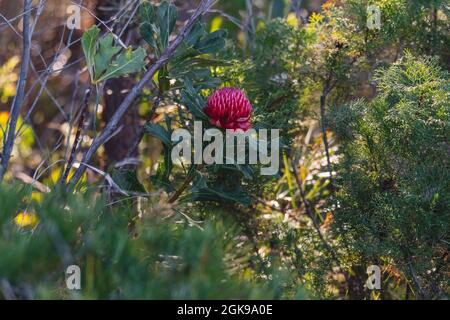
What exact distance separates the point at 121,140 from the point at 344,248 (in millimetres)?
1048

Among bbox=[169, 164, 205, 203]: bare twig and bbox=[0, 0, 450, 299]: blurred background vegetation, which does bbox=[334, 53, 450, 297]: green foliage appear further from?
bbox=[169, 164, 205, 203]: bare twig

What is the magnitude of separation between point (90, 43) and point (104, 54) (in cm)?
4

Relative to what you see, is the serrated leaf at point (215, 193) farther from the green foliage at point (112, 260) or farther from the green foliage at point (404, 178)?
the green foliage at point (112, 260)

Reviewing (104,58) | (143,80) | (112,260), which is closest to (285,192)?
(143,80)

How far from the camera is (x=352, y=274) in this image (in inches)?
76.1

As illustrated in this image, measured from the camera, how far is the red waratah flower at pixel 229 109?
1.61 meters

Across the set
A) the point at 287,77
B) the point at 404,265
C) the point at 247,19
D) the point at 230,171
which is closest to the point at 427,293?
the point at 404,265

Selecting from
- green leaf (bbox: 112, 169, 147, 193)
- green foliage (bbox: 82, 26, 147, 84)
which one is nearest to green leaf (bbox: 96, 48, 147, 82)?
green foliage (bbox: 82, 26, 147, 84)

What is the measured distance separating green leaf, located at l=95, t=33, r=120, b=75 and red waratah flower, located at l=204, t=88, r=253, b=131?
0.81 ft

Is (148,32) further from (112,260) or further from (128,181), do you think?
(112,260)

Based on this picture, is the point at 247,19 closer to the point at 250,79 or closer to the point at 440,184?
the point at 250,79

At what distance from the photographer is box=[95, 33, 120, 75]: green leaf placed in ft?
5.21

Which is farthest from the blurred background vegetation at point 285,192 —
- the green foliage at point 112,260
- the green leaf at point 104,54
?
the green leaf at point 104,54

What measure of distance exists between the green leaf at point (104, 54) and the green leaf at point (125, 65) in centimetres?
1
